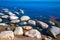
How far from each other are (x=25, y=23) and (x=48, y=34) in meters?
2.30

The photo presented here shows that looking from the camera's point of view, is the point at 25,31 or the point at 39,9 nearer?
the point at 25,31

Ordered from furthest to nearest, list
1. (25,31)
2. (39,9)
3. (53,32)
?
(39,9)
(25,31)
(53,32)

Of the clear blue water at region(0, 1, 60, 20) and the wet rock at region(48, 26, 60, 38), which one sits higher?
the wet rock at region(48, 26, 60, 38)

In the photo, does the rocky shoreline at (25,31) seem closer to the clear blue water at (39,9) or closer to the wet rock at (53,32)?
the wet rock at (53,32)

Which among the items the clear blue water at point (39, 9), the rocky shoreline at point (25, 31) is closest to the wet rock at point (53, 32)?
the rocky shoreline at point (25, 31)

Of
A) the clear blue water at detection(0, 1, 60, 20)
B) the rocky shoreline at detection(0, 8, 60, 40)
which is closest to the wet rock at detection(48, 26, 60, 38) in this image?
the rocky shoreline at detection(0, 8, 60, 40)

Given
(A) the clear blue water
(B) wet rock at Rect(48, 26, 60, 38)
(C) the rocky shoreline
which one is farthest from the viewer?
(A) the clear blue water

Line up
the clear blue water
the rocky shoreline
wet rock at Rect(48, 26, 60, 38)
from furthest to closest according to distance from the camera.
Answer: the clear blue water, wet rock at Rect(48, 26, 60, 38), the rocky shoreline

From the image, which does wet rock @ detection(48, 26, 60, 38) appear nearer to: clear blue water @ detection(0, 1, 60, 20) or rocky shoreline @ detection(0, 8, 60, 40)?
rocky shoreline @ detection(0, 8, 60, 40)

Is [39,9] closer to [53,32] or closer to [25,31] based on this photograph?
[25,31]

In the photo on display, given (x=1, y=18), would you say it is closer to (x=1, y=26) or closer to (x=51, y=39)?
(x=1, y=26)

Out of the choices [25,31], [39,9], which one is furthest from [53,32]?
[39,9]

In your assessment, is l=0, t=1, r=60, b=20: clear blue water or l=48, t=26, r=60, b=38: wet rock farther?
l=0, t=1, r=60, b=20: clear blue water

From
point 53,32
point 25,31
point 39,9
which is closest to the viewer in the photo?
point 53,32
